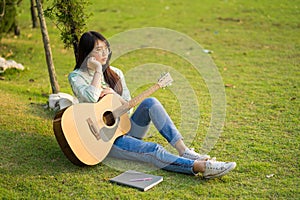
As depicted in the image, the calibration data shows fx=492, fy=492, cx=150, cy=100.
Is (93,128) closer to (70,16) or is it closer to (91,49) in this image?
(91,49)

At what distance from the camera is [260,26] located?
35.1 feet

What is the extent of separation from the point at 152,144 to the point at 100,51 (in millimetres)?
1028

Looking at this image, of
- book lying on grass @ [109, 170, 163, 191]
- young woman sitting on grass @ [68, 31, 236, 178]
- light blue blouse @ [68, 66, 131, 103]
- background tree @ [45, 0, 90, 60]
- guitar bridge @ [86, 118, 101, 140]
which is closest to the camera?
book lying on grass @ [109, 170, 163, 191]

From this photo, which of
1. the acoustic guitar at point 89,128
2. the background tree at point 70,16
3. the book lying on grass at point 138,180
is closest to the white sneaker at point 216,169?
the book lying on grass at point 138,180

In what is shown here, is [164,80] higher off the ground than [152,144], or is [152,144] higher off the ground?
[164,80]

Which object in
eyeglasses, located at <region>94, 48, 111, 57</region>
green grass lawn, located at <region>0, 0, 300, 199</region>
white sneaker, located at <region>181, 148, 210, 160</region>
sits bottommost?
green grass lawn, located at <region>0, 0, 300, 199</region>

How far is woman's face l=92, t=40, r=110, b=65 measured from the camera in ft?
15.4

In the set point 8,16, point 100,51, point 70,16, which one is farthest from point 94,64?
point 8,16

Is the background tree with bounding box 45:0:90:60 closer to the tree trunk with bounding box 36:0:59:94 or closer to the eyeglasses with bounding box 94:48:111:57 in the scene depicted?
the tree trunk with bounding box 36:0:59:94

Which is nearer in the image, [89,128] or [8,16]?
[89,128]

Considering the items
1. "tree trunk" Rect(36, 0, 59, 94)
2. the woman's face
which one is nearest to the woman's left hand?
the woman's face

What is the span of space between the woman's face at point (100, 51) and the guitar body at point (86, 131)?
385 mm

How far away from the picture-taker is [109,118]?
15.1ft

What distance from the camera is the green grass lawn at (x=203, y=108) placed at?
411 centimetres
